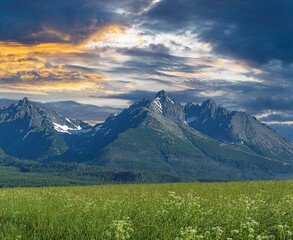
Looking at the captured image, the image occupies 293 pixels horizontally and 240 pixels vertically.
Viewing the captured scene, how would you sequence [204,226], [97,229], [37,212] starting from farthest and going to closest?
[37,212]
[204,226]
[97,229]

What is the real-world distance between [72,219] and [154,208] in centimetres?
429

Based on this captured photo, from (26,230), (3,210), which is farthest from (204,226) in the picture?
(3,210)

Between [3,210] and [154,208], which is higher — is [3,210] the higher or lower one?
the lower one

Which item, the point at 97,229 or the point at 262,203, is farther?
the point at 262,203

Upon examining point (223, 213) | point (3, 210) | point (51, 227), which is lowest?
point (3, 210)

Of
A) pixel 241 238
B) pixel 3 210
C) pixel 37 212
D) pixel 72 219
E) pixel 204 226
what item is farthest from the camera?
pixel 3 210

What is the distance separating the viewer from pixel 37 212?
623 inches

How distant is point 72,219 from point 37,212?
273 cm

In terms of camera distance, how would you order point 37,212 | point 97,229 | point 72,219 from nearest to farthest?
1. point 97,229
2. point 72,219
3. point 37,212

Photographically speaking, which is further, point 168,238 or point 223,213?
point 223,213

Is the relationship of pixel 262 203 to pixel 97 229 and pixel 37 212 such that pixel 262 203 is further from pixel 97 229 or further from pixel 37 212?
pixel 37 212

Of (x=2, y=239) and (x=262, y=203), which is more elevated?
(x=262, y=203)

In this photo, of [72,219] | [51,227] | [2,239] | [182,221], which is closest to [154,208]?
[182,221]

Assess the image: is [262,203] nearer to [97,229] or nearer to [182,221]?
[182,221]
